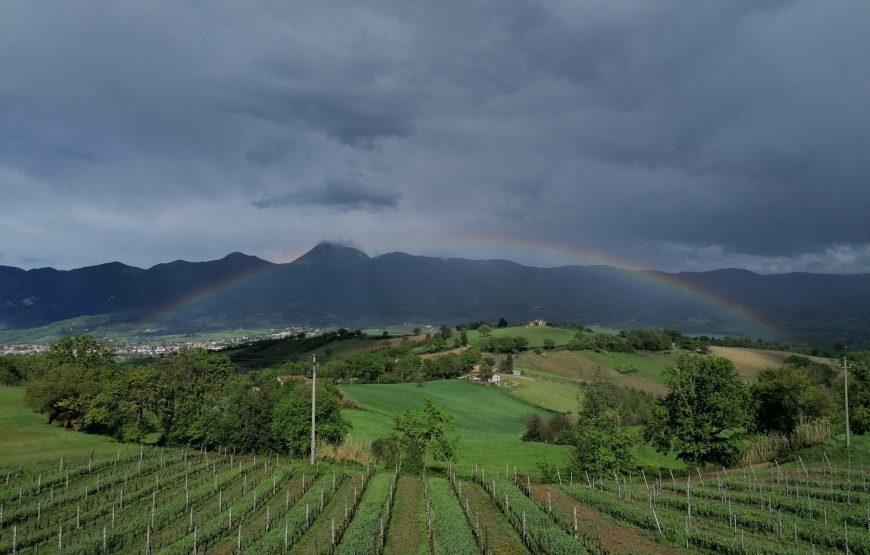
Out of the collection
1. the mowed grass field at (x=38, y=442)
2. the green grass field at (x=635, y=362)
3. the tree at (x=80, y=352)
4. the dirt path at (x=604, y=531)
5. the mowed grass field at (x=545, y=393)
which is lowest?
the mowed grass field at (x=545, y=393)

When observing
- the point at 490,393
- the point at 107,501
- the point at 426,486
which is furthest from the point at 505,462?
the point at 490,393

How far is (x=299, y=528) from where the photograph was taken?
1314 inches

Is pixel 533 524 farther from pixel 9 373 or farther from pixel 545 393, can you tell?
pixel 9 373

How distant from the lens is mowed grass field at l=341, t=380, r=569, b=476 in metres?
71.9

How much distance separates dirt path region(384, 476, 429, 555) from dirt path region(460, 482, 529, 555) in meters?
3.66

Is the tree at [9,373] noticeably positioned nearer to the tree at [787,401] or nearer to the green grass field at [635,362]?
the tree at [787,401]

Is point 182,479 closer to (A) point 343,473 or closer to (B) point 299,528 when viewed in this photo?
(A) point 343,473

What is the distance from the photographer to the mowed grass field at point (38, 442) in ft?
184

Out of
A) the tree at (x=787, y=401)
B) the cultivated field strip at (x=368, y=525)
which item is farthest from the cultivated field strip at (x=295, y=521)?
the tree at (x=787, y=401)

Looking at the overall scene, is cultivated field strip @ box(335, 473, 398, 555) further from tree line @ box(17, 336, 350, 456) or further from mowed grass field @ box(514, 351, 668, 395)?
mowed grass field @ box(514, 351, 668, 395)

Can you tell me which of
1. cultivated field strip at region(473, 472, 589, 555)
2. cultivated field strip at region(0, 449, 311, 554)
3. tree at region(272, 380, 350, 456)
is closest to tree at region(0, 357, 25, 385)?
cultivated field strip at region(0, 449, 311, 554)

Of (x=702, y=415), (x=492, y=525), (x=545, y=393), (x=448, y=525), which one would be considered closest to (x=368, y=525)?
(x=448, y=525)

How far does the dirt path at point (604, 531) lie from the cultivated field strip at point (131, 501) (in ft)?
66.5

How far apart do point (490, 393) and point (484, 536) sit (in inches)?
4003
